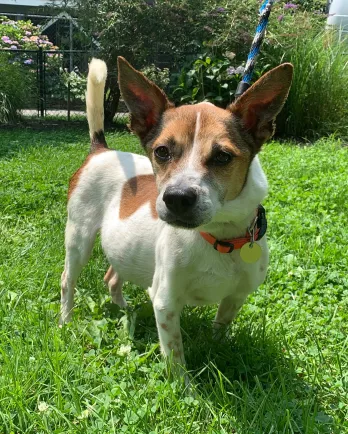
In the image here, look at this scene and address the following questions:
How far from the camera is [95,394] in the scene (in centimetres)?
220

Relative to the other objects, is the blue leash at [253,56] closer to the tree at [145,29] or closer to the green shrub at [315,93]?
the green shrub at [315,93]

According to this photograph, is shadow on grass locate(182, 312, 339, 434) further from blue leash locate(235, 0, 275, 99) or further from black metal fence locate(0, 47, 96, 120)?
black metal fence locate(0, 47, 96, 120)

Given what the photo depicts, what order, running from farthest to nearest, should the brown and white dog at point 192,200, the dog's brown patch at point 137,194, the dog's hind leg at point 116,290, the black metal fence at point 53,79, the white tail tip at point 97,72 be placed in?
the black metal fence at point 53,79
the dog's hind leg at point 116,290
the white tail tip at point 97,72
the dog's brown patch at point 137,194
the brown and white dog at point 192,200

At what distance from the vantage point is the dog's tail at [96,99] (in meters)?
2.86

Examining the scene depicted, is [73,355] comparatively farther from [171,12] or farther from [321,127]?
[171,12]

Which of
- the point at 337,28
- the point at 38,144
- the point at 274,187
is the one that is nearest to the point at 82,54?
the point at 38,144

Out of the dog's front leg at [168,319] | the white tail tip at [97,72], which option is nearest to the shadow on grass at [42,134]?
the white tail tip at [97,72]

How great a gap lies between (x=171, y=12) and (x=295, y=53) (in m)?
2.82

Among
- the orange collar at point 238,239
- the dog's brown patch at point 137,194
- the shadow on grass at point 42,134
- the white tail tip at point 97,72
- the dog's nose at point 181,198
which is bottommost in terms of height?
the shadow on grass at point 42,134

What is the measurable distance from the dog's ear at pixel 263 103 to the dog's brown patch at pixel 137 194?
2.20ft

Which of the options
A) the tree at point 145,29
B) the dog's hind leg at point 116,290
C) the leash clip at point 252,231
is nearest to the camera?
the leash clip at point 252,231

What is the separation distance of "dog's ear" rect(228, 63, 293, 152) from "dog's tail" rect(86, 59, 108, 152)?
107cm

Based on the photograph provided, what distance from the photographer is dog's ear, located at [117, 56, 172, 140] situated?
7.25 feet

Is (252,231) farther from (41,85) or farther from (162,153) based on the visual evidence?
(41,85)
